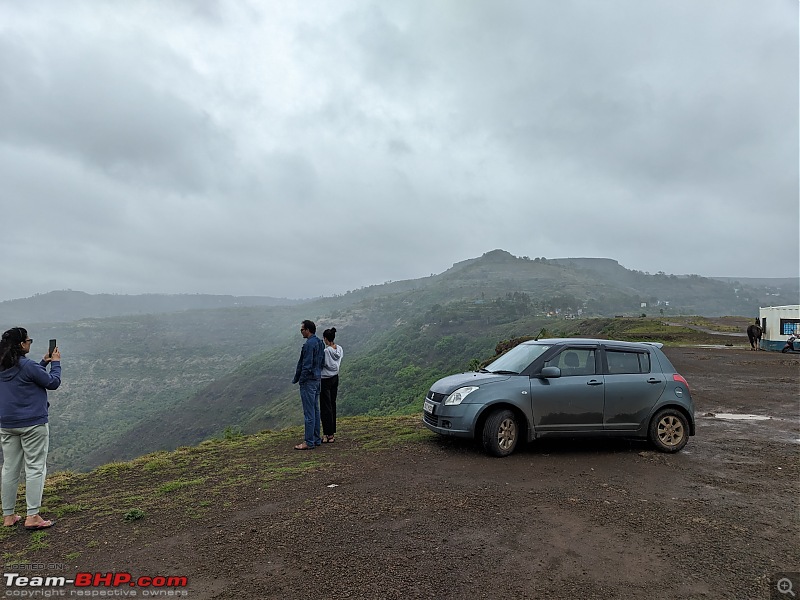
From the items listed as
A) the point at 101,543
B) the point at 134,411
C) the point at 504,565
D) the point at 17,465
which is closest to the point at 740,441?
the point at 504,565

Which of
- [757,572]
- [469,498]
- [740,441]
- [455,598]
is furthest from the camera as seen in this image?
[740,441]

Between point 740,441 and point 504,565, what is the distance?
727 centimetres

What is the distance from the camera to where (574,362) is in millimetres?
7637

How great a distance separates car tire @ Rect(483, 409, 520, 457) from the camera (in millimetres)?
7078

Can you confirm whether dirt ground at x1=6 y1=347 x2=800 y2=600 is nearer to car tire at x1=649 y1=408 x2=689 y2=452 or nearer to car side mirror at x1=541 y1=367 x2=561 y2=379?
car tire at x1=649 y1=408 x2=689 y2=452

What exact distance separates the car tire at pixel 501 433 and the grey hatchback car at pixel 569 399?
0.04 feet

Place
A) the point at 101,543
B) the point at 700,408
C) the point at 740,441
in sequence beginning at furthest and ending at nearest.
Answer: the point at 700,408, the point at 740,441, the point at 101,543

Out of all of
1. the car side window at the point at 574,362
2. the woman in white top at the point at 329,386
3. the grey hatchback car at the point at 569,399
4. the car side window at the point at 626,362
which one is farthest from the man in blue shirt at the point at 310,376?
the car side window at the point at 626,362

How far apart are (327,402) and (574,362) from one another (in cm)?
420

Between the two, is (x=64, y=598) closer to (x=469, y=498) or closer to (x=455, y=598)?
(x=455, y=598)

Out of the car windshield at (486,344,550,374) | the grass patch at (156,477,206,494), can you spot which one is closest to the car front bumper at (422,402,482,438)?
the car windshield at (486,344,550,374)

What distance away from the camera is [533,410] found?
7203 millimetres

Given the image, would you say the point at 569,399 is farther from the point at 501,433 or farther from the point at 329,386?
the point at 329,386

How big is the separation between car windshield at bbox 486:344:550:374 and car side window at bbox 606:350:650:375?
40.0 inches
